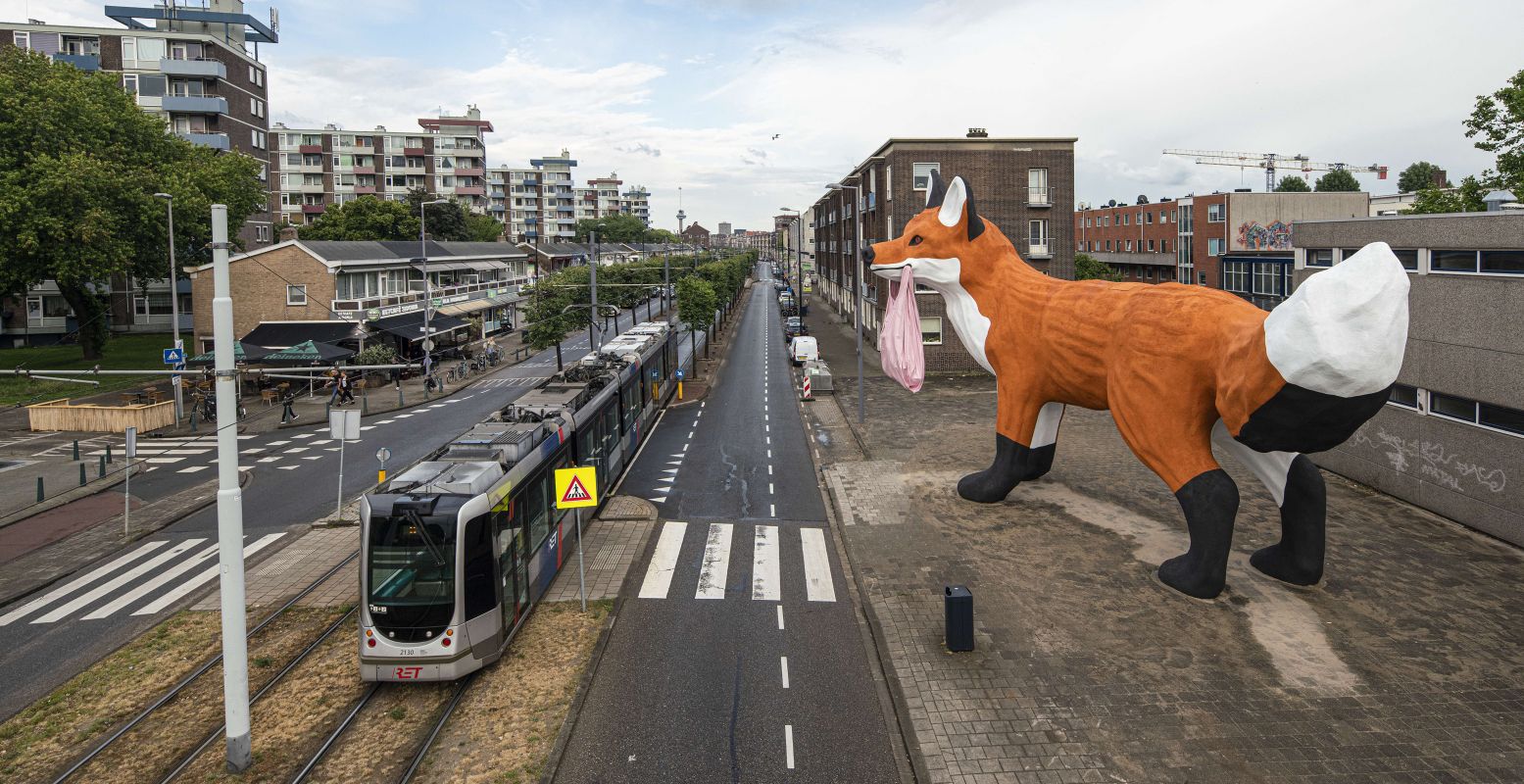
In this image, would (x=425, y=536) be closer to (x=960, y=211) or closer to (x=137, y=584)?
(x=137, y=584)

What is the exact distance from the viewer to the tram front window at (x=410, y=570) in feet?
39.6

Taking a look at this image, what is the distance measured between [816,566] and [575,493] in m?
5.48

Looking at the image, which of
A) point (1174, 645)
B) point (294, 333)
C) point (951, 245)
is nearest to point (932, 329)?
point (951, 245)

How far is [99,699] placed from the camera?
12.5 m

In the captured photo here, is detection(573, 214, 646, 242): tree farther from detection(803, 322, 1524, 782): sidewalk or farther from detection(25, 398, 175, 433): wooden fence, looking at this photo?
detection(803, 322, 1524, 782): sidewalk

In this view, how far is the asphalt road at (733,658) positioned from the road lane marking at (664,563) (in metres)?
0.04

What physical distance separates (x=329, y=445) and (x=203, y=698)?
779 inches

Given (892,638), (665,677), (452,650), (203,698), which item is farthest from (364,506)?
(892,638)

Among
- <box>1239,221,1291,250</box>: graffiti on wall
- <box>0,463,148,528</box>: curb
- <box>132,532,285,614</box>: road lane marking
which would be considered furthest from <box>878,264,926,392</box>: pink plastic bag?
<box>1239,221,1291,250</box>: graffiti on wall

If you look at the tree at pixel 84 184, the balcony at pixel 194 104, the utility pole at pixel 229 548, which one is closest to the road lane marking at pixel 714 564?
the utility pole at pixel 229 548

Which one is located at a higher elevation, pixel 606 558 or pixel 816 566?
pixel 606 558

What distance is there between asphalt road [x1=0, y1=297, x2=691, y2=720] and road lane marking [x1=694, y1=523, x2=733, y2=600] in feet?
32.0

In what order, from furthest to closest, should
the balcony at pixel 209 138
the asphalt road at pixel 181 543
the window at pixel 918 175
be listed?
the balcony at pixel 209 138 → the window at pixel 918 175 → the asphalt road at pixel 181 543

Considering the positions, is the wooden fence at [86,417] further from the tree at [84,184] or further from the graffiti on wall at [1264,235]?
the graffiti on wall at [1264,235]
